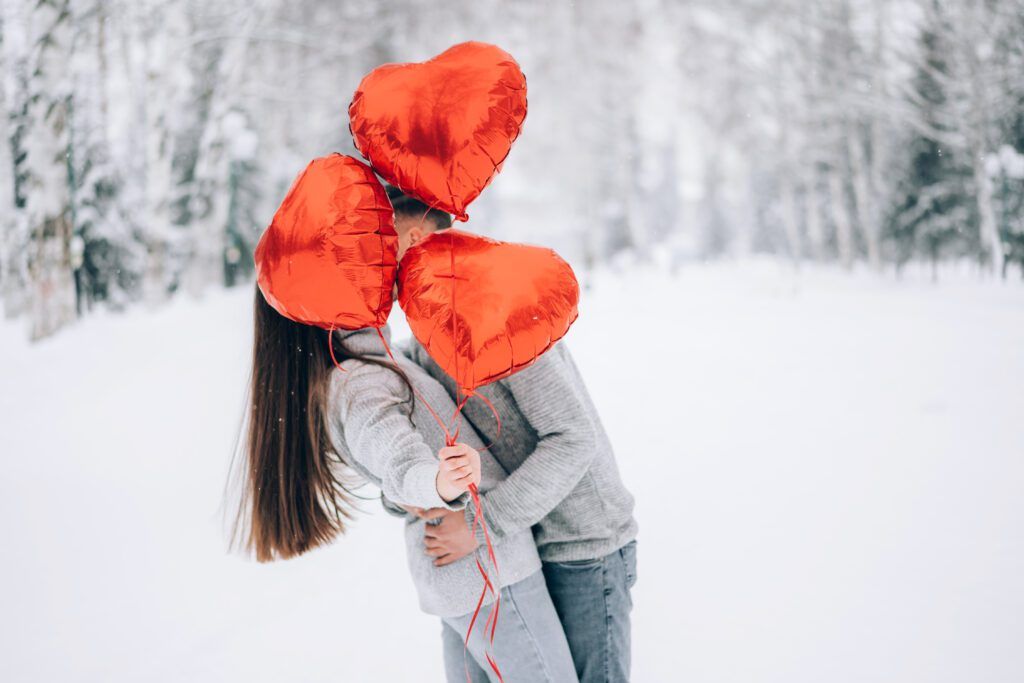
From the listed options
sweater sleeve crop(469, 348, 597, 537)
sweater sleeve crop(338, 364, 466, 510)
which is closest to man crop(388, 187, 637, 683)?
sweater sleeve crop(469, 348, 597, 537)

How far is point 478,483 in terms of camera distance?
94 cm

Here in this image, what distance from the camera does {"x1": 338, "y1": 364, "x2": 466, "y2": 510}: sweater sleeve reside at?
0.90 m

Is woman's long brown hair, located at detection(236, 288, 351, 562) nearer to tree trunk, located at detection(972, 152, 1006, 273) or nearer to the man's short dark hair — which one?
the man's short dark hair

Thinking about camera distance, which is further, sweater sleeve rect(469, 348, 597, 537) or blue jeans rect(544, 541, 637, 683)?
blue jeans rect(544, 541, 637, 683)

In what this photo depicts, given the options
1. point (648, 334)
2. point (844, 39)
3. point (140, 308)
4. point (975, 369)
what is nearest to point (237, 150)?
point (140, 308)

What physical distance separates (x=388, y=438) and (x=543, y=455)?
0.25 meters

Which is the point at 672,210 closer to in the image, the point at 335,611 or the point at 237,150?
the point at 237,150

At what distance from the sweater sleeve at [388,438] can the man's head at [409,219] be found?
0.79 feet

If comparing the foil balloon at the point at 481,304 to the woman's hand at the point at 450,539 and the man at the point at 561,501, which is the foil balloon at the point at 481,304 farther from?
the woman's hand at the point at 450,539

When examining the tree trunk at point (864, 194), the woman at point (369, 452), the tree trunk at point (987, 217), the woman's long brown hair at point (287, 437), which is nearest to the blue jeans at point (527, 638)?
the woman at point (369, 452)

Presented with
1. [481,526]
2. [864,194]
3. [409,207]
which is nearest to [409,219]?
[409,207]

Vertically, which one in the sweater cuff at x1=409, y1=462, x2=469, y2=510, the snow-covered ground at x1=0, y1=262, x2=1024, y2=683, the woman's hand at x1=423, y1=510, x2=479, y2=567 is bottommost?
the snow-covered ground at x1=0, y1=262, x2=1024, y2=683

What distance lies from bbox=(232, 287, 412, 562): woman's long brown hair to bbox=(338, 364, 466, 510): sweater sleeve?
35mm

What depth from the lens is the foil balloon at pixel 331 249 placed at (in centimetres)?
94
